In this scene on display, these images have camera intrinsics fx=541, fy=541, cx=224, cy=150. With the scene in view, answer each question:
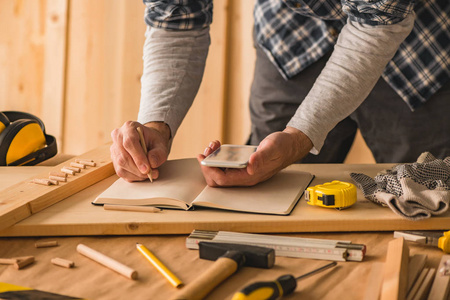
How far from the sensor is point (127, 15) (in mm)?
2773

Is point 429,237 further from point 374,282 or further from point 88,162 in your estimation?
point 88,162

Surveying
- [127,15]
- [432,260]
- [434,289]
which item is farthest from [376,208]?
[127,15]

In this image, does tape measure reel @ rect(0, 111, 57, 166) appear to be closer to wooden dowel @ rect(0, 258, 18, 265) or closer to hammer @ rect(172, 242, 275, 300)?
wooden dowel @ rect(0, 258, 18, 265)

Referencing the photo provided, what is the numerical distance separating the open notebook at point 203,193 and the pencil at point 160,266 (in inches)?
6.5

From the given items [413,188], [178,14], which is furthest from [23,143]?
[413,188]

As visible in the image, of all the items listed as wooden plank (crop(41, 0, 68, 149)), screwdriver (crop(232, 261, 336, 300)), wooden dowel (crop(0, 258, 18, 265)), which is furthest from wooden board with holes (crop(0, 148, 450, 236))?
wooden plank (crop(41, 0, 68, 149))

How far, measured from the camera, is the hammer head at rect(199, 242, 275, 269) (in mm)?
823

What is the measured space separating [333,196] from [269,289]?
1.14 ft

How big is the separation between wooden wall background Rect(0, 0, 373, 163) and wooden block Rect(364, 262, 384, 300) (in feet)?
6.55

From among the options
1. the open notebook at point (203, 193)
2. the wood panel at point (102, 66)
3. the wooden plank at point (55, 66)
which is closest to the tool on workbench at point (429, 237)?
the open notebook at point (203, 193)

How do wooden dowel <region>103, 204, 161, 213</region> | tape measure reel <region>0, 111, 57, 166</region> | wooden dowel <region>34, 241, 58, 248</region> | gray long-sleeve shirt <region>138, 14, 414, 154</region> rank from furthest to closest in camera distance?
tape measure reel <region>0, 111, 57, 166</region>
gray long-sleeve shirt <region>138, 14, 414, 154</region>
wooden dowel <region>103, 204, 161, 213</region>
wooden dowel <region>34, 241, 58, 248</region>

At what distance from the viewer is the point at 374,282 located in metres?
0.78

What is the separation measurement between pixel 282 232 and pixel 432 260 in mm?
257

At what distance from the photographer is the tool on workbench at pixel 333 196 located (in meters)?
1.01
